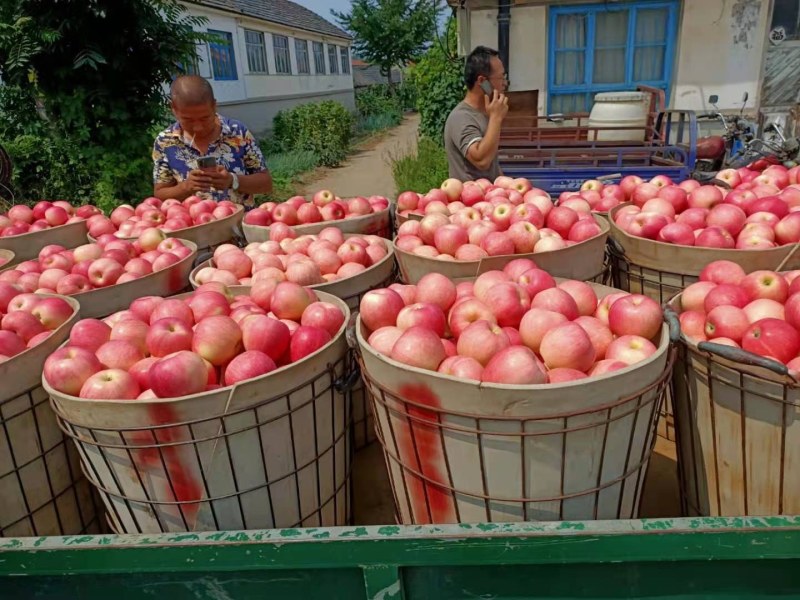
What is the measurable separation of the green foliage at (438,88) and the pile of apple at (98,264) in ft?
31.1

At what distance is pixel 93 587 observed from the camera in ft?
4.13

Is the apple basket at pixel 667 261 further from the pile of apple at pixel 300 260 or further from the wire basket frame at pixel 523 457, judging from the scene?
the pile of apple at pixel 300 260

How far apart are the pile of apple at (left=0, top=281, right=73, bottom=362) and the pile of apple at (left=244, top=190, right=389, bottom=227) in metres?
1.25

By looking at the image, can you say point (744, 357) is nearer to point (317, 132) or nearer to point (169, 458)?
point (169, 458)

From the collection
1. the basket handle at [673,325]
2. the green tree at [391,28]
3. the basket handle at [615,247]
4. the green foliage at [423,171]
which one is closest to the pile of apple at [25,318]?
the basket handle at [673,325]

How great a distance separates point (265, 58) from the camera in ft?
76.7

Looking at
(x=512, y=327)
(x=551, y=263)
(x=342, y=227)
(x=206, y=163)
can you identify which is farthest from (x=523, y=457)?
(x=206, y=163)

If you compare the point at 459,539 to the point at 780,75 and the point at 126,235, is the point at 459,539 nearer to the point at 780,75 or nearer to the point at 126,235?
the point at 126,235

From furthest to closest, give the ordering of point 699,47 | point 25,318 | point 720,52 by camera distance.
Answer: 1. point 699,47
2. point 720,52
3. point 25,318

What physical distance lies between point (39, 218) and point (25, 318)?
1.93m

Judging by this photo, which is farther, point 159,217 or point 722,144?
point 722,144

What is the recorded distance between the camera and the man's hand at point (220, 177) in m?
3.84

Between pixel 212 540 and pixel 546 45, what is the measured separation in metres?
10.9

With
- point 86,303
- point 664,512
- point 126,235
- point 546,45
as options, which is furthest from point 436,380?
point 546,45
